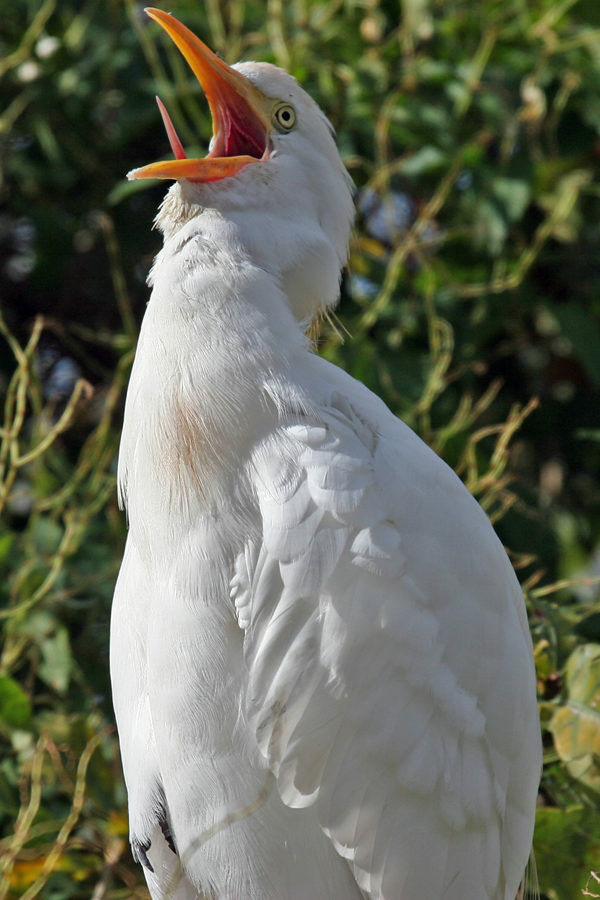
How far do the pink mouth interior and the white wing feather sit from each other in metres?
0.50

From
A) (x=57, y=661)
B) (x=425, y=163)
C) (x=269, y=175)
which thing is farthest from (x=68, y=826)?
(x=425, y=163)

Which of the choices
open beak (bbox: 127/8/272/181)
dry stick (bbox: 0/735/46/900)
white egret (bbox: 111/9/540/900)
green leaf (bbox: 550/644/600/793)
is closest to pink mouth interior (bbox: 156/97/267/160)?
open beak (bbox: 127/8/272/181)

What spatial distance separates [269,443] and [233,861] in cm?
47

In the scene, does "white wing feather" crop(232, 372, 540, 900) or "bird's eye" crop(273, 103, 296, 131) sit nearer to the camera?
"white wing feather" crop(232, 372, 540, 900)

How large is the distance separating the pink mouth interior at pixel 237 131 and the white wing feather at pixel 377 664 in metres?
0.50

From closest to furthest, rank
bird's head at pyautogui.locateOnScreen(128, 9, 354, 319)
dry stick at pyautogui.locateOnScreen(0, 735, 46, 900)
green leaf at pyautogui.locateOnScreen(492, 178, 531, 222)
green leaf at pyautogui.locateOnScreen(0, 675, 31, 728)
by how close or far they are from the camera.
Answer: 1. bird's head at pyautogui.locateOnScreen(128, 9, 354, 319)
2. dry stick at pyautogui.locateOnScreen(0, 735, 46, 900)
3. green leaf at pyautogui.locateOnScreen(0, 675, 31, 728)
4. green leaf at pyautogui.locateOnScreen(492, 178, 531, 222)

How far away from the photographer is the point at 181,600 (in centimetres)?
127

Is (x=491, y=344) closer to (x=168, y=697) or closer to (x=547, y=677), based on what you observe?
(x=547, y=677)

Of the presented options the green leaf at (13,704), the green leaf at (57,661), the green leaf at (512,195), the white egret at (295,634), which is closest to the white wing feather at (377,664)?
the white egret at (295,634)

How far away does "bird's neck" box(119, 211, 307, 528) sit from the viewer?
1334 mm

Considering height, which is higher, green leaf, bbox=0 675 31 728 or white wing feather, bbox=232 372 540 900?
white wing feather, bbox=232 372 540 900

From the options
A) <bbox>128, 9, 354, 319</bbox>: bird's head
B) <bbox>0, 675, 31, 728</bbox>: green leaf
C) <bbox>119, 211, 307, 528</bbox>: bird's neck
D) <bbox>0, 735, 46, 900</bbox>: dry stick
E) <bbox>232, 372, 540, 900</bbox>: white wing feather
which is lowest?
<bbox>0, 735, 46, 900</bbox>: dry stick

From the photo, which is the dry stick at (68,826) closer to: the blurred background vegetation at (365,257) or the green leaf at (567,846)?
the blurred background vegetation at (365,257)

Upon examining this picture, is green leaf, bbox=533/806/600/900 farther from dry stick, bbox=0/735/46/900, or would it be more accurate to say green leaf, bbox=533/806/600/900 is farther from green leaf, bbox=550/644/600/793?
dry stick, bbox=0/735/46/900
